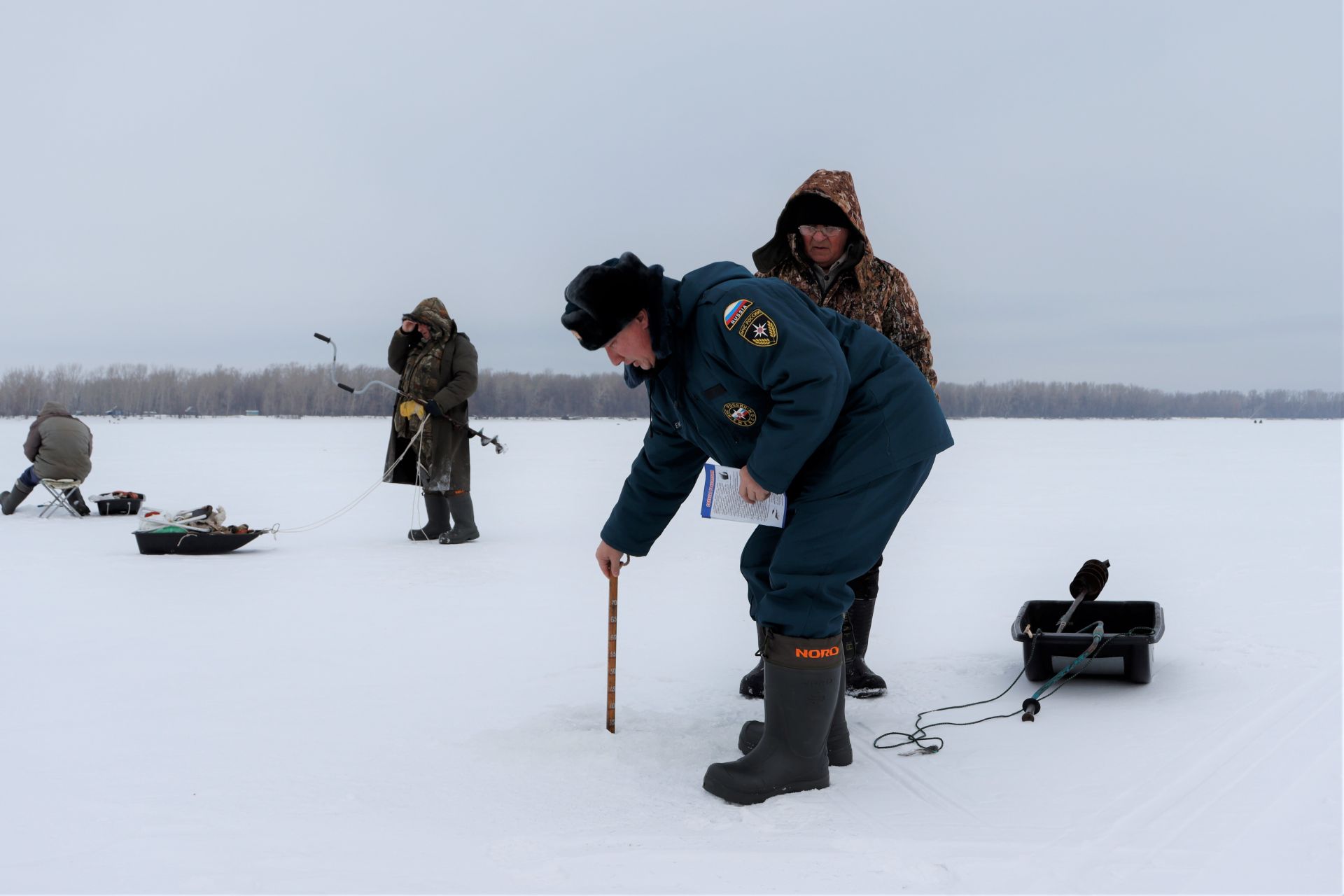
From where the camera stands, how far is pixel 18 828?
2266mm

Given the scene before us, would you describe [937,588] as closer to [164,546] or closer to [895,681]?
[895,681]

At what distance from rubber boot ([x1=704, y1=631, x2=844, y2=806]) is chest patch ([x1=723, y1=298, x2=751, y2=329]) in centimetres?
75

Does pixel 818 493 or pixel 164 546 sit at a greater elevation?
pixel 818 493

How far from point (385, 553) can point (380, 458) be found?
12.0 meters

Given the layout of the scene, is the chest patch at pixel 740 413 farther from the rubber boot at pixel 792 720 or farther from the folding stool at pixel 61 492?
the folding stool at pixel 61 492

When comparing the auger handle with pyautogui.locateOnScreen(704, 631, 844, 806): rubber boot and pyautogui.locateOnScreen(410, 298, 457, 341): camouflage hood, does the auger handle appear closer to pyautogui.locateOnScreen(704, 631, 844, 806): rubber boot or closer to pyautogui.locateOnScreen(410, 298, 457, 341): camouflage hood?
pyautogui.locateOnScreen(704, 631, 844, 806): rubber boot

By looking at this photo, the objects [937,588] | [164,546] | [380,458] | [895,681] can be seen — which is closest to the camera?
[895,681]

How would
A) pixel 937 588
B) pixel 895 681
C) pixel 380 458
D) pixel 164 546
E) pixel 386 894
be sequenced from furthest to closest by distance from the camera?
pixel 380 458, pixel 164 546, pixel 937 588, pixel 895 681, pixel 386 894

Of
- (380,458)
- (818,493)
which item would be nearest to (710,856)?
(818,493)

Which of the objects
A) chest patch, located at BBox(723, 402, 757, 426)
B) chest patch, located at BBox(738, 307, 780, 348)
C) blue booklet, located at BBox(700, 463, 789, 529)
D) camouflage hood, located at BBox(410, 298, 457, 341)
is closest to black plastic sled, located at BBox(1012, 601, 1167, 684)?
blue booklet, located at BBox(700, 463, 789, 529)

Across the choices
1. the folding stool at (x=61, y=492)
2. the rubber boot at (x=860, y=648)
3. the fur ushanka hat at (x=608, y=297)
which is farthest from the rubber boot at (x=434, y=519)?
the fur ushanka hat at (x=608, y=297)

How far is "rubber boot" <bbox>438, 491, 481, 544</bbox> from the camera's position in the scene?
286 inches

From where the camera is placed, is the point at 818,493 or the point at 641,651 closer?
the point at 818,493

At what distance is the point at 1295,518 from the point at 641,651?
6116 mm
